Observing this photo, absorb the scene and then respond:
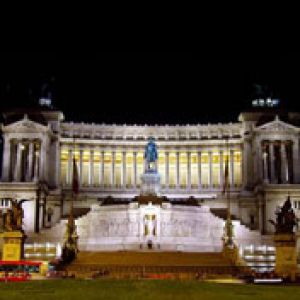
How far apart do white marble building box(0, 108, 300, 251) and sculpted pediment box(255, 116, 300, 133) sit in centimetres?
5

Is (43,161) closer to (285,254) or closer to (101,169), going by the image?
(101,169)

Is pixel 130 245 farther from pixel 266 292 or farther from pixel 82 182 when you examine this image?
pixel 266 292

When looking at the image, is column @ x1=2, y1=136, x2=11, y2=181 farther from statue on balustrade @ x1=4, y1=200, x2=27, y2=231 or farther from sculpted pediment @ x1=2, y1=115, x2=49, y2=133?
statue on balustrade @ x1=4, y1=200, x2=27, y2=231

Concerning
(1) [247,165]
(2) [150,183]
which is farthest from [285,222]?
(1) [247,165]

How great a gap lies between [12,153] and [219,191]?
3812cm

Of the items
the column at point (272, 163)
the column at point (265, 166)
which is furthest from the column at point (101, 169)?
the column at point (272, 163)

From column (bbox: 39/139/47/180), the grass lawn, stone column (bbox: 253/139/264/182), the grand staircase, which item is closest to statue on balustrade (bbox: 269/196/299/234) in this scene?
the grand staircase

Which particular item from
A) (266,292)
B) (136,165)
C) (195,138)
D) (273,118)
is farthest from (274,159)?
(266,292)

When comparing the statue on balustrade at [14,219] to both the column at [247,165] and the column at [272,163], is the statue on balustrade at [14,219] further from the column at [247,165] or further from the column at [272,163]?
the column at [247,165]

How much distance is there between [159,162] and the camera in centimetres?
11919

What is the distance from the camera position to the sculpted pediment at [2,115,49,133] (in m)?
109

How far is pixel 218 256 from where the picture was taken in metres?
66.8

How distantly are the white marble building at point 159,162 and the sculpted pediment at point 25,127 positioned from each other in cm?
17

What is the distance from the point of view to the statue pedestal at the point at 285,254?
52812mm
